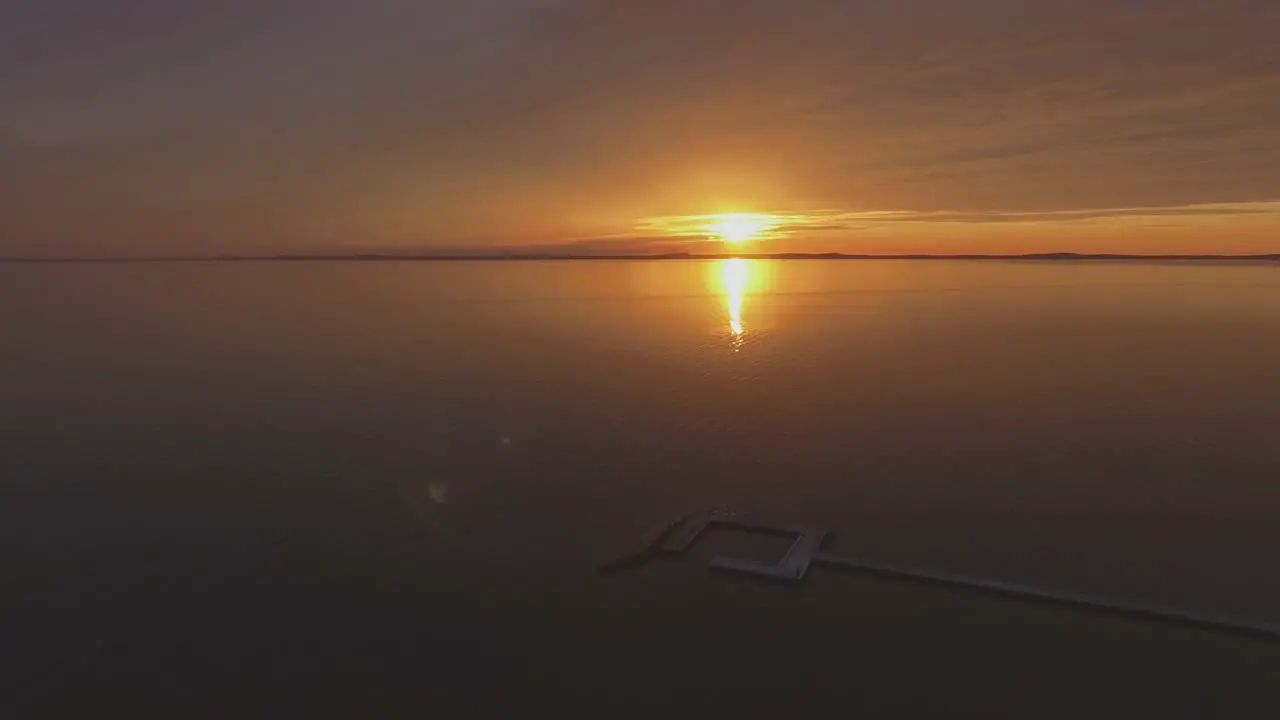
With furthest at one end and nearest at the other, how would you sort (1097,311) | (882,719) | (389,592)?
(1097,311) → (389,592) → (882,719)

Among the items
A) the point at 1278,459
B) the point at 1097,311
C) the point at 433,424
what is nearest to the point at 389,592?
the point at 433,424

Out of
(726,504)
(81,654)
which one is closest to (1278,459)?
(726,504)

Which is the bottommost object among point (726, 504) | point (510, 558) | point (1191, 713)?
point (510, 558)

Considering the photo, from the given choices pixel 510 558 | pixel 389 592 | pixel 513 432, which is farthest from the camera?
pixel 513 432

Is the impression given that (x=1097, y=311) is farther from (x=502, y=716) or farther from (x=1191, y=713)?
(x=502, y=716)

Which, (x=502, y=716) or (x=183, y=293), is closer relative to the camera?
(x=502, y=716)

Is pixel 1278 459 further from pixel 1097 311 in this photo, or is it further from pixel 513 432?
pixel 1097 311

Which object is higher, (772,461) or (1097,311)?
(1097,311)
